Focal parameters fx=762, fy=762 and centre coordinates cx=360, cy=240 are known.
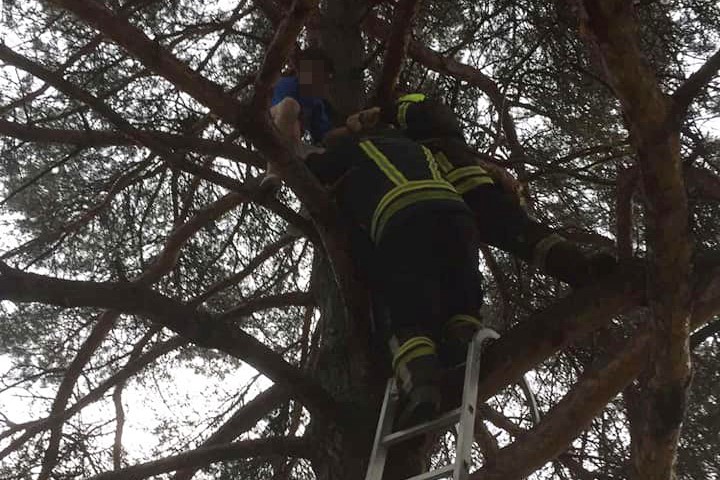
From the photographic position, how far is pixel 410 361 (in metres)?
2.23

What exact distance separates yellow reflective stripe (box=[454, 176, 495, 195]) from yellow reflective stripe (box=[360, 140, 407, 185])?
0.32 metres

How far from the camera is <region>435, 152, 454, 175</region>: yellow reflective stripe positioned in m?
2.86

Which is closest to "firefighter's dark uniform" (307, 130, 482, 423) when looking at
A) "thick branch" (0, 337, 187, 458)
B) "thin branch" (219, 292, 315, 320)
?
"thin branch" (219, 292, 315, 320)

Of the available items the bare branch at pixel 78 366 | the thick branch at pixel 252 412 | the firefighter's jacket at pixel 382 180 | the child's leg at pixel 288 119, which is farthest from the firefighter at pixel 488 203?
the bare branch at pixel 78 366

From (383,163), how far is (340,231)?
0.30 m

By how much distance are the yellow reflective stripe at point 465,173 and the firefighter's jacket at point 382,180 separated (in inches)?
4.4

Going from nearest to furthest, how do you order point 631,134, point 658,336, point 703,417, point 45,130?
point 631,134 → point 658,336 → point 45,130 → point 703,417

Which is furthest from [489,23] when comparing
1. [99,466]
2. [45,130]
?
[99,466]

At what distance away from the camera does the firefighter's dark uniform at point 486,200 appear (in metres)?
2.51

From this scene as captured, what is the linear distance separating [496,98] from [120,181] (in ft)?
6.43

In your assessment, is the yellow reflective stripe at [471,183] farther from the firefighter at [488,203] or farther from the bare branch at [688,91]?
the bare branch at [688,91]

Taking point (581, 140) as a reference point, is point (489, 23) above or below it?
above

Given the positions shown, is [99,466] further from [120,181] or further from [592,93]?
[592,93]

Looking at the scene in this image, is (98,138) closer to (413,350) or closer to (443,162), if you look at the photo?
(443,162)
